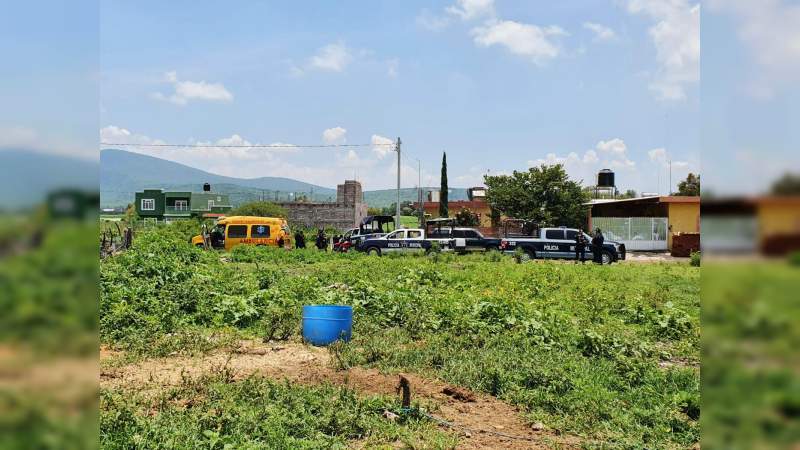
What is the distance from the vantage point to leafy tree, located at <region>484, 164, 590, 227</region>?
→ 149 feet

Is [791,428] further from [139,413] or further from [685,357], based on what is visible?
[685,357]

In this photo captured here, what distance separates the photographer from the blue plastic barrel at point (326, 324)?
29.6ft

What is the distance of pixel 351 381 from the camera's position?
6.86 metres

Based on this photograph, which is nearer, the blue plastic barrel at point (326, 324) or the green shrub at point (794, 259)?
the green shrub at point (794, 259)

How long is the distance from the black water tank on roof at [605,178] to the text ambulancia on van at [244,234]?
1384 inches

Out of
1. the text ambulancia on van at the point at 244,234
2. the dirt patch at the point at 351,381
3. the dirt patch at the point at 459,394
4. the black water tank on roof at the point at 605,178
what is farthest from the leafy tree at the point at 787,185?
the black water tank on roof at the point at 605,178

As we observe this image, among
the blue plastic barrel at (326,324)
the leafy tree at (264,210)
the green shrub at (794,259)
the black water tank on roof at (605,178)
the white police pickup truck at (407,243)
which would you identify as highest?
the black water tank on roof at (605,178)

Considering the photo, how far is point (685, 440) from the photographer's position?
534cm

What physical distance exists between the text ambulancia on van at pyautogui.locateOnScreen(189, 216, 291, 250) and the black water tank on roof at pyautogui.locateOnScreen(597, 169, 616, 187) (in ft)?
115

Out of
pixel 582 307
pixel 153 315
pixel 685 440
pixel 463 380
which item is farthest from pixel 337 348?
pixel 582 307

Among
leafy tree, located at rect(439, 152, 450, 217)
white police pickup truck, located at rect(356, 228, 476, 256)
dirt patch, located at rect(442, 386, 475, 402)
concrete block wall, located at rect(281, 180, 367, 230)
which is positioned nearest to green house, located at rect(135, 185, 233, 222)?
concrete block wall, located at rect(281, 180, 367, 230)

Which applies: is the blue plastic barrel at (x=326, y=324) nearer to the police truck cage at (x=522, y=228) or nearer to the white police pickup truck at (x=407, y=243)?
the white police pickup truck at (x=407, y=243)

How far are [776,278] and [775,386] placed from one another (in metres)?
0.14

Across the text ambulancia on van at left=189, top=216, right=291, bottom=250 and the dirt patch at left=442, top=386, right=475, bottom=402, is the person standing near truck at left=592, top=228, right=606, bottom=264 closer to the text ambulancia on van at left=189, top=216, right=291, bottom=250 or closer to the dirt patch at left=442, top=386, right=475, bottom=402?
the text ambulancia on van at left=189, top=216, right=291, bottom=250
